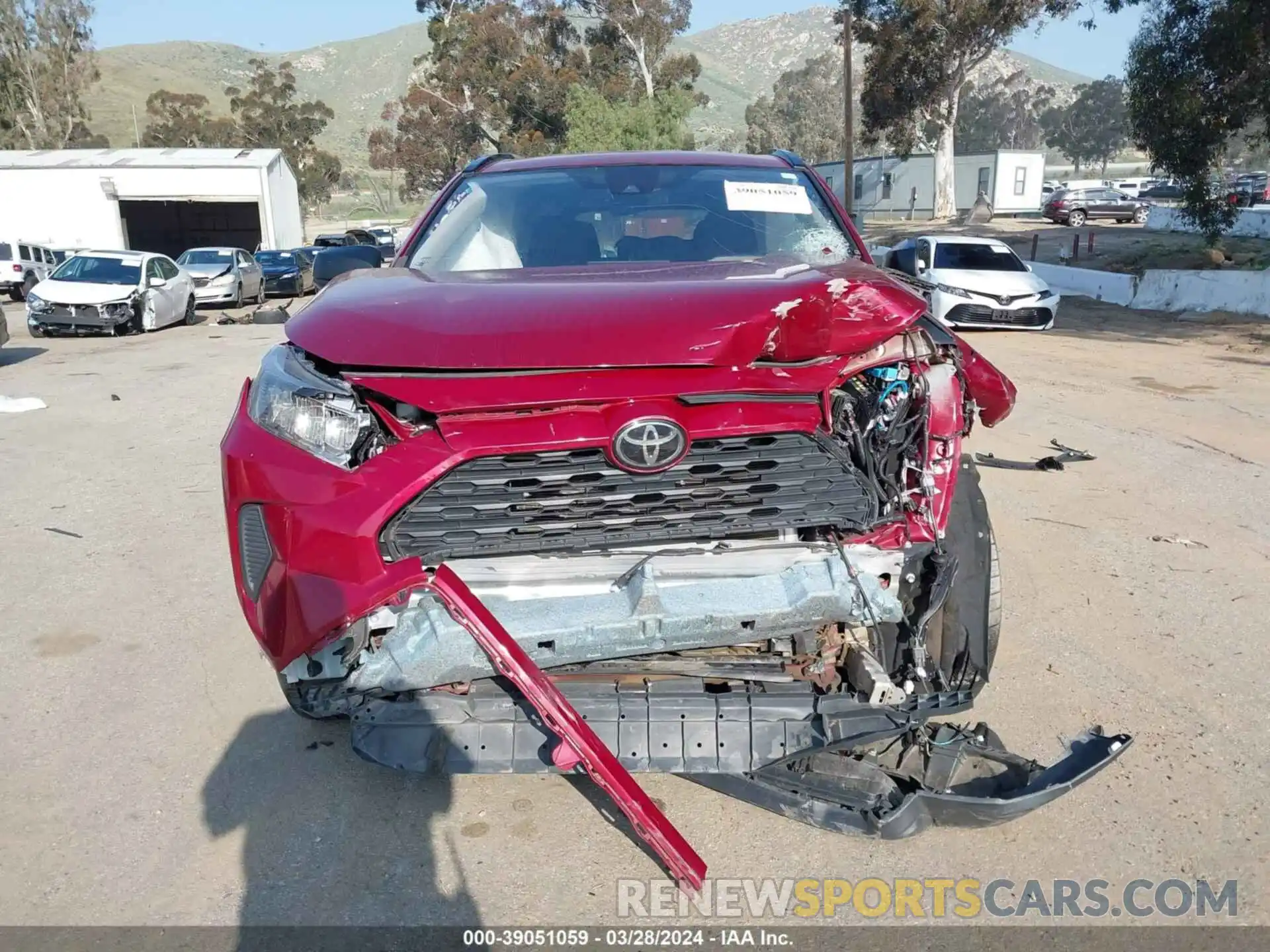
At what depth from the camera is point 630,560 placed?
2.61 meters

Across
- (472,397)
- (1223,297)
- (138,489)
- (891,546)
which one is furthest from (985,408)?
(1223,297)

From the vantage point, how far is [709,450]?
8.52 ft

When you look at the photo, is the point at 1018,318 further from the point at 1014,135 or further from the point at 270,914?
the point at 1014,135

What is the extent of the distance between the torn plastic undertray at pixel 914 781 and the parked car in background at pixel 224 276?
21.2 meters

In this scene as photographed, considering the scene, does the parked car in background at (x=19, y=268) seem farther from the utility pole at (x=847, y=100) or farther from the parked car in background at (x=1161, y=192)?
the parked car in background at (x=1161, y=192)

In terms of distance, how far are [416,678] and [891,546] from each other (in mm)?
1277

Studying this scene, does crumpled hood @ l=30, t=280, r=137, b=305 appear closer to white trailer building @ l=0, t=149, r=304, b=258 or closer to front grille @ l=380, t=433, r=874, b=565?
front grille @ l=380, t=433, r=874, b=565

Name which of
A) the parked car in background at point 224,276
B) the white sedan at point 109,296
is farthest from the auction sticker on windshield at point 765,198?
the parked car in background at point 224,276

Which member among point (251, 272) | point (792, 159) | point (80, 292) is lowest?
point (251, 272)

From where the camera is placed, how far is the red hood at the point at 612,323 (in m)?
2.51

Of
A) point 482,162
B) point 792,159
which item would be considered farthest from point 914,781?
point 482,162

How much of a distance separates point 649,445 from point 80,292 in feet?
57.5

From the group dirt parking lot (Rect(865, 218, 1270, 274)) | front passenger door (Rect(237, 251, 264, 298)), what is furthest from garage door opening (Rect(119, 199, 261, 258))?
dirt parking lot (Rect(865, 218, 1270, 274))

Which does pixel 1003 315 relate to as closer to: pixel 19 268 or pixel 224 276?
pixel 224 276
